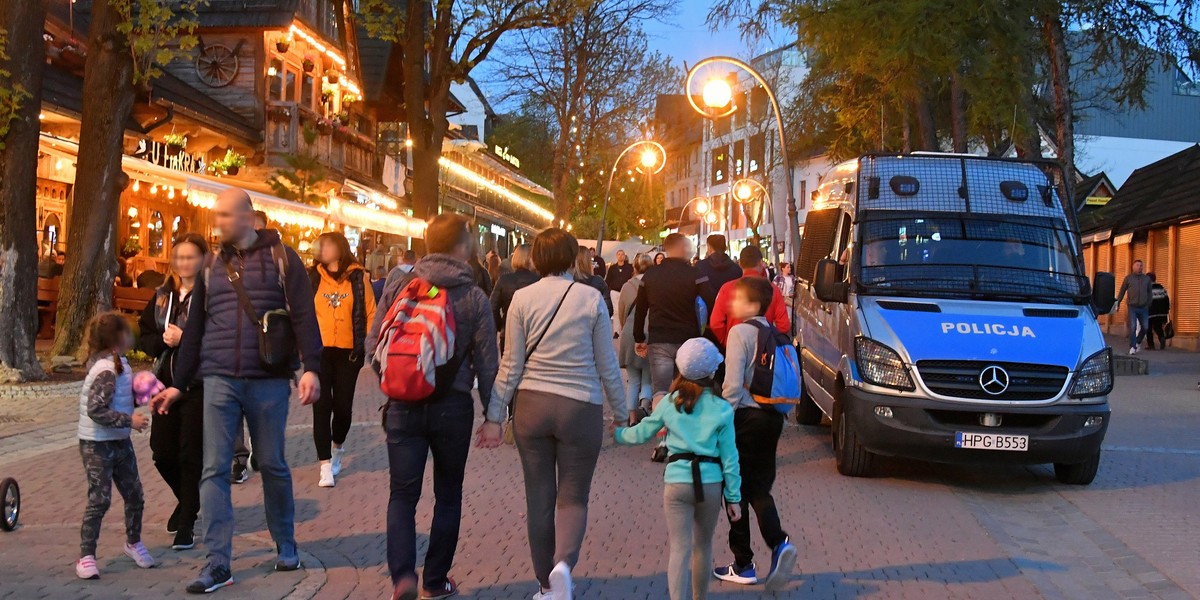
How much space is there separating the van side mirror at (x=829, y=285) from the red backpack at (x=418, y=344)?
529 centimetres

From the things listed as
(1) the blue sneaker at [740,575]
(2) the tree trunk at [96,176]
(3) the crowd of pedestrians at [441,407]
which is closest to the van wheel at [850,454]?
(3) the crowd of pedestrians at [441,407]

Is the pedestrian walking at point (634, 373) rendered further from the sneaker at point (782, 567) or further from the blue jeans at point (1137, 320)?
the blue jeans at point (1137, 320)

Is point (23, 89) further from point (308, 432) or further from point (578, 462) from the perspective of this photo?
point (578, 462)

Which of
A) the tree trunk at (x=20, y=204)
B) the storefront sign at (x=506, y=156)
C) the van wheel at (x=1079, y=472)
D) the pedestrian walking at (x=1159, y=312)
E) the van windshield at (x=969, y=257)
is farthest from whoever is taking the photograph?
the storefront sign at (x=506, y=156)

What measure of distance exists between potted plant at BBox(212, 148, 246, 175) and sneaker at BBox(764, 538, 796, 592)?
2454 centimetres

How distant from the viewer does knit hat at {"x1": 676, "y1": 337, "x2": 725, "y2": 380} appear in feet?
19.3

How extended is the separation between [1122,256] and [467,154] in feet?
103

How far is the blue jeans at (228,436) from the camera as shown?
6.25m

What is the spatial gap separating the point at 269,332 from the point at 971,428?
567 centimetres

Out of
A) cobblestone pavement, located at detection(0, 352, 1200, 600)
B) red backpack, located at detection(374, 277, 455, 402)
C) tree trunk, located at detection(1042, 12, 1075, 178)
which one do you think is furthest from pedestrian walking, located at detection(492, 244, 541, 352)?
tree trunk, located at detection(1042, 12, 1075, 178)

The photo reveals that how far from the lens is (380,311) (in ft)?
25.1

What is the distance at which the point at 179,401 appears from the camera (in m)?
6.72

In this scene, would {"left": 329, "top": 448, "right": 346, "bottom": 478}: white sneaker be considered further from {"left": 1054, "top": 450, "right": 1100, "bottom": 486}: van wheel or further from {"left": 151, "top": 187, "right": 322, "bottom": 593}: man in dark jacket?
{"left": 1054, "top": 450, "right": 1100, "bottom": 486}: van wheel

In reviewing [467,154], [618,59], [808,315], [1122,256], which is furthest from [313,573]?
[467,154]
